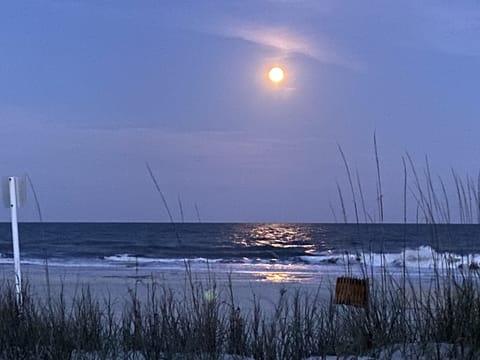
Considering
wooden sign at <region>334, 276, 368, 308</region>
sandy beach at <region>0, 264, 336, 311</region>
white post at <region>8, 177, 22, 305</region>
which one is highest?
white post at <region>8, 177, 22, 305</region>

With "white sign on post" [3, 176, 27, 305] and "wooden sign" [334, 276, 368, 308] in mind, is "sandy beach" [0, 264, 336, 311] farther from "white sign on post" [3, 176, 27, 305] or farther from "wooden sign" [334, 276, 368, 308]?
"wooden sign" [334, 276, 368, 308]

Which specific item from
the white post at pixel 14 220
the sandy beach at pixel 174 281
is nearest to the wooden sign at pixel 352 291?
the white post at pixel 14 220

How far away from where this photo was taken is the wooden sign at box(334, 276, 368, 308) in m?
5.57

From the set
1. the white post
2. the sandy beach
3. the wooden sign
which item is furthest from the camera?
the sandy beach

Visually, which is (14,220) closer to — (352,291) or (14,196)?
(14,196)

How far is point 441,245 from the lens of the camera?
5969 millimetres

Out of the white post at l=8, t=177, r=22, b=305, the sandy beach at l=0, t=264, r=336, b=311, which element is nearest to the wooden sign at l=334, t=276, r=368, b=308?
the white post at l=8, t=177, r=22, b=305

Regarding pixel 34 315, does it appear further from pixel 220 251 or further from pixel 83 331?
pixel 220 251

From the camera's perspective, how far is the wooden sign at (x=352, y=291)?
18.3 ft

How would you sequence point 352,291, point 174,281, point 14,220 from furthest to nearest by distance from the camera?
point 174,281 → point 14,220 → point 352,291

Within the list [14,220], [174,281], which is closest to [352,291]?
[14,220]

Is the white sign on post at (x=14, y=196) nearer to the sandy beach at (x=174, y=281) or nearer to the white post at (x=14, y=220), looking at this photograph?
the white post at (x=14, y=220)

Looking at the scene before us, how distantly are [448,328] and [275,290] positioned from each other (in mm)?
12353

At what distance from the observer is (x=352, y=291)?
18.4 feet
